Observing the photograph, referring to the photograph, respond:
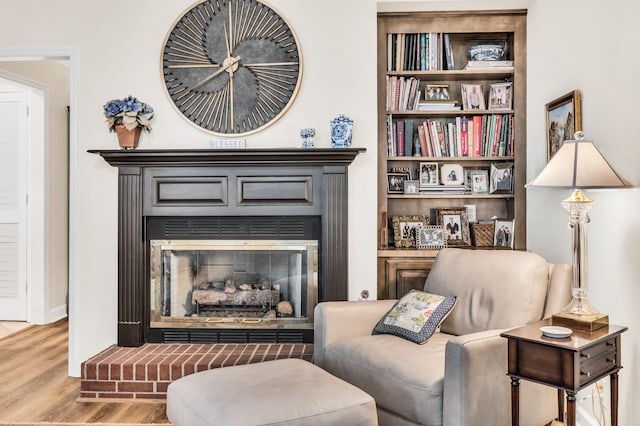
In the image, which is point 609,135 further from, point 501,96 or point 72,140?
point 72,140

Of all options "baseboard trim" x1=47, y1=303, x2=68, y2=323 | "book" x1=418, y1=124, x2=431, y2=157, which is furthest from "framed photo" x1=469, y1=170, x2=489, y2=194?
"baseboard trim" x1=47, y1=303, x2=68, y2=323

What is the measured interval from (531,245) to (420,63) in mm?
1438

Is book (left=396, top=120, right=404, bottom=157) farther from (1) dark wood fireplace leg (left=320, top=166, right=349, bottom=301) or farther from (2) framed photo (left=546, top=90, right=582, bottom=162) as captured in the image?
(2) framed photo (left=546, top=90, right=582, bottom=162)

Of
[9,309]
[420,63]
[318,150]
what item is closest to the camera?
[318,150]

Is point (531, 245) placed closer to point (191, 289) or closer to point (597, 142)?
point (597, 142)

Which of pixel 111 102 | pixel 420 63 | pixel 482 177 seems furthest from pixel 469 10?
pixel 111 102

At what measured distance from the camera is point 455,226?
374 centimetres

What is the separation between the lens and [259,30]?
3.39 metres

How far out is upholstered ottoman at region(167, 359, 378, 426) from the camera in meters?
1.83

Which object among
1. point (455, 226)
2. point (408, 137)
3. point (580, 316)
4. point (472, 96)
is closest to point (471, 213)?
point (455, 226)

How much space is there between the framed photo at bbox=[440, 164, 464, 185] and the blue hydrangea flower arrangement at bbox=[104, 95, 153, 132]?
81.1 inches

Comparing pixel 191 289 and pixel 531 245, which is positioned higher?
pixel 531 245

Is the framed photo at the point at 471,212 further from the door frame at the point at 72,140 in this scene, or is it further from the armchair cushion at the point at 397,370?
the door frame at the point at 72,140

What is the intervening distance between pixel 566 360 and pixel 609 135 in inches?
43.6
